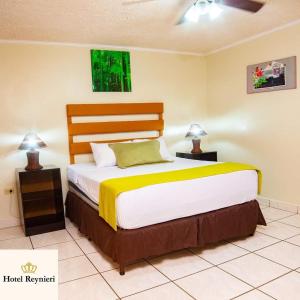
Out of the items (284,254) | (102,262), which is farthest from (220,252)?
(102,262)

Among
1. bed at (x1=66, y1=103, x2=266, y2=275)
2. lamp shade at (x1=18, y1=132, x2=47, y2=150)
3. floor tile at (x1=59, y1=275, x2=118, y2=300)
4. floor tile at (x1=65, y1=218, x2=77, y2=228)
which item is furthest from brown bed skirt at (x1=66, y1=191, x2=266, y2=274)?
lamp shade at (x1=18, y1=132, x2=47, y2=150)

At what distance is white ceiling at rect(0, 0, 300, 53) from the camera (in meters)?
2.69

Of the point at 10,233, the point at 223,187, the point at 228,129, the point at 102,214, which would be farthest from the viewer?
the point at 228,129

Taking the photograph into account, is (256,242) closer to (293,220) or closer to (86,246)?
(293,220)

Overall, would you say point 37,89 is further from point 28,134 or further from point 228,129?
point 228,129

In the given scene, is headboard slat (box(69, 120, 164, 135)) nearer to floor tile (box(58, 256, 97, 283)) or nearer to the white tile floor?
the white tile floor

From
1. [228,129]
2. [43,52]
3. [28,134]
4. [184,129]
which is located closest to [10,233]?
[28,134]

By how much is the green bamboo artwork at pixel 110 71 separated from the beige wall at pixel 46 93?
91mm

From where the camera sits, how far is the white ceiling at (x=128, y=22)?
2.69 meters

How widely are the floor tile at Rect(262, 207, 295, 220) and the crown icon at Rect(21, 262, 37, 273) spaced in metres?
3.01

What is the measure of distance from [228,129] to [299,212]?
159 centimetres

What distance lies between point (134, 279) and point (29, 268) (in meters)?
1.24

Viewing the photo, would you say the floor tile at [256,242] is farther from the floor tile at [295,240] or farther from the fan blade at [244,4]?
the fan blade at [244,4]

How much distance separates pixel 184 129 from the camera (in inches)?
188
